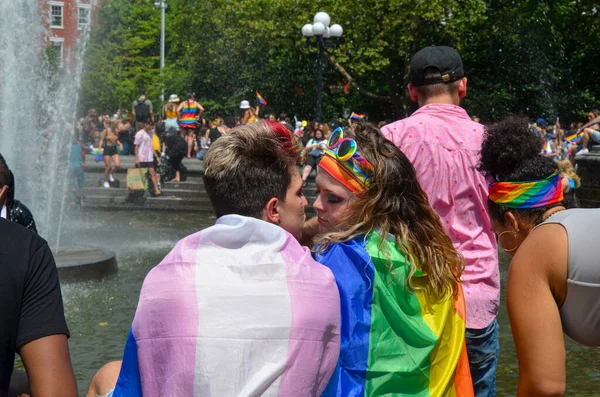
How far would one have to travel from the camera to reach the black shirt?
2.46m

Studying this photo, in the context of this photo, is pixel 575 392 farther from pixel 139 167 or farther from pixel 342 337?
pixel 139 167

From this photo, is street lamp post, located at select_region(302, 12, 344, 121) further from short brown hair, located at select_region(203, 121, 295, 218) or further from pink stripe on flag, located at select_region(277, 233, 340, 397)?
pink stripe on flag, located at select_region(277, 233, 340, 397)

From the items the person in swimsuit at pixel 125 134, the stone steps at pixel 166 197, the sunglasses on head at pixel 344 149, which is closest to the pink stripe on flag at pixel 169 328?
the sunglasses on head at pixel 344 149

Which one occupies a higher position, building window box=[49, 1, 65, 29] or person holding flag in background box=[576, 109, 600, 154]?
building window box=[49, 1, 65, 29]

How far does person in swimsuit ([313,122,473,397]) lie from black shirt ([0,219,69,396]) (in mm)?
778

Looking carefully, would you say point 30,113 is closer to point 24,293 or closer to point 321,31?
point 321,31

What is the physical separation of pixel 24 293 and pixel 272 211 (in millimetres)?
714

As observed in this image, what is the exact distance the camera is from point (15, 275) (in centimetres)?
246

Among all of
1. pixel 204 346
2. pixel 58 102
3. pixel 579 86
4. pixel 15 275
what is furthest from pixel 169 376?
pixel 579 86

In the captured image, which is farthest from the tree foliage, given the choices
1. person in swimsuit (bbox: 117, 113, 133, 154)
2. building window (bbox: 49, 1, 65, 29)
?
building window (bbox: 49, 1, 65, 29)

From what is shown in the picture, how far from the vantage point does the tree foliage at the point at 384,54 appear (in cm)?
3478

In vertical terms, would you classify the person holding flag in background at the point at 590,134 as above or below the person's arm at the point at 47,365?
below

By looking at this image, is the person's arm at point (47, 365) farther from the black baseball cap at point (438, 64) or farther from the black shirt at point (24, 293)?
the black baseball cap at point (438, 64)

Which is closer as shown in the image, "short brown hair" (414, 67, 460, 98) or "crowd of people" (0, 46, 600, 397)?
"crowd of people" (0, 46, 600, 397)
